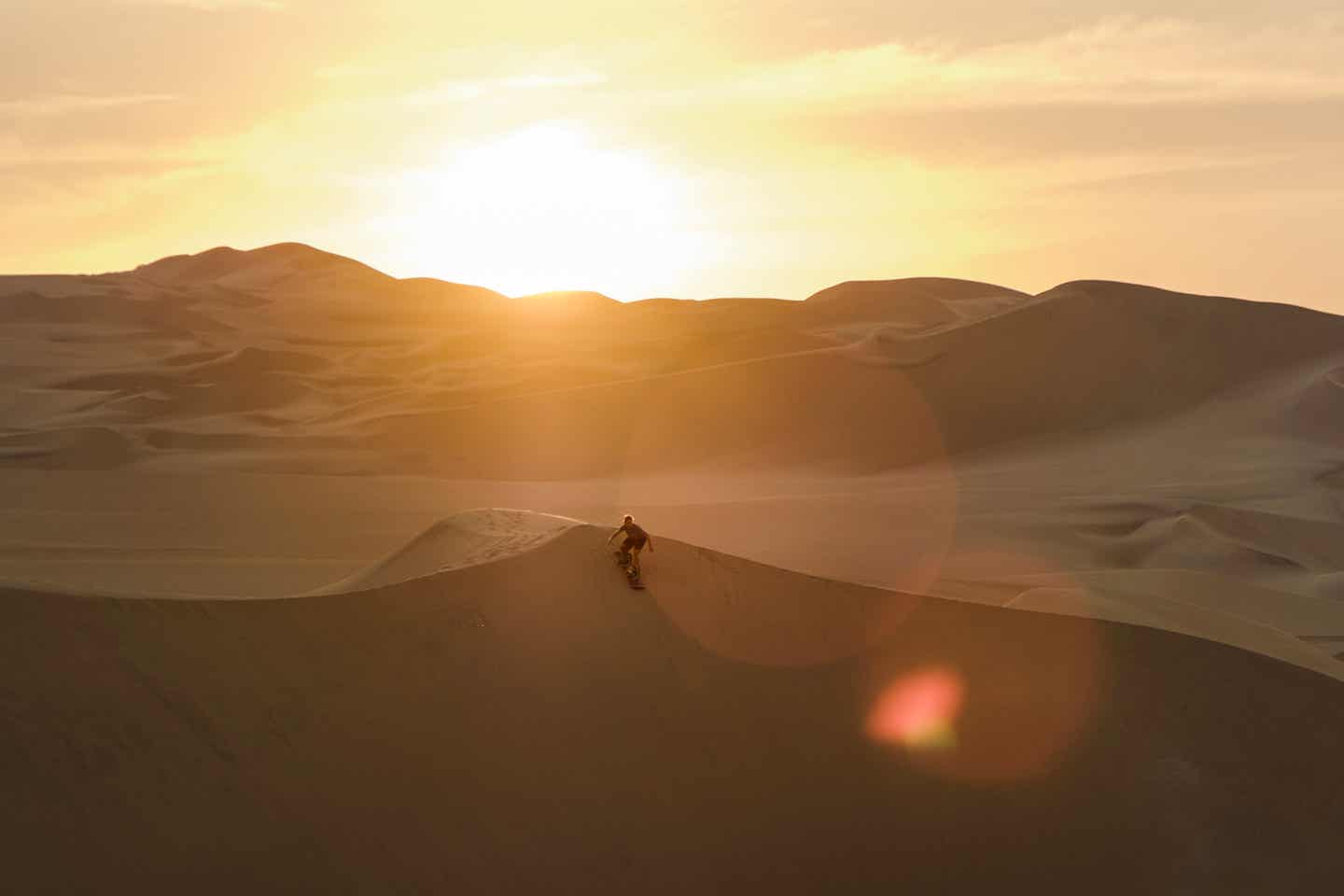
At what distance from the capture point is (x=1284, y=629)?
1180 centimetres

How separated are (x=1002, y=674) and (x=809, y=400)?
70.1 ft

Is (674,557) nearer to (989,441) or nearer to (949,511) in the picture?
(949,511)

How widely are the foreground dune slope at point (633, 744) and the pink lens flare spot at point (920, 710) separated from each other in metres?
0.02

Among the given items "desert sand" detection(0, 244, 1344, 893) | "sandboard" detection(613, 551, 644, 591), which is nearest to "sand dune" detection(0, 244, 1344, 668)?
"desert sand" detection(0, 244, 1344, 893)

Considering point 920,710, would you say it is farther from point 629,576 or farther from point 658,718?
point 629,576

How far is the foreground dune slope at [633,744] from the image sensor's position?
5.59m

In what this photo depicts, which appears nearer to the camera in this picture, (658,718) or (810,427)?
(658,718)

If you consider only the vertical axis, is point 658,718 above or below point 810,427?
below

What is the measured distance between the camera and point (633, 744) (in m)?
6.45

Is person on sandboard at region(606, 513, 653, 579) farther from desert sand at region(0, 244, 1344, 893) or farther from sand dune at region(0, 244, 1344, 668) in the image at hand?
sand dune at region(0, 244, 1344, 668)

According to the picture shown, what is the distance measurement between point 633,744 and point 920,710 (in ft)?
5.46

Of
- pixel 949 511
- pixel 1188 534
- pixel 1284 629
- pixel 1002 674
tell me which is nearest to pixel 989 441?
pixel 949 511

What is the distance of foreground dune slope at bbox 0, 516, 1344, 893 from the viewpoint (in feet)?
18.4

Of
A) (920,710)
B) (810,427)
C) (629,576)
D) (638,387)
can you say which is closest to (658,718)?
(629,576)
